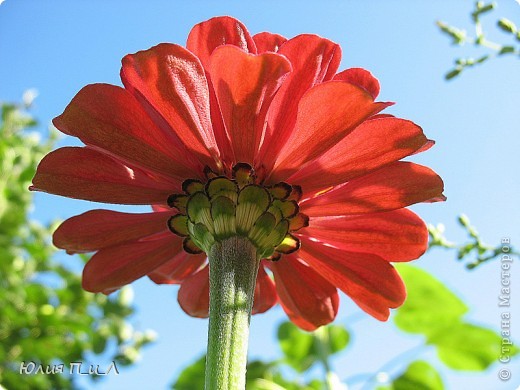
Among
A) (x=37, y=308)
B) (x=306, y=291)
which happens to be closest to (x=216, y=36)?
(x=306, y=291)

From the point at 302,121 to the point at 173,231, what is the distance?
0.90 ft

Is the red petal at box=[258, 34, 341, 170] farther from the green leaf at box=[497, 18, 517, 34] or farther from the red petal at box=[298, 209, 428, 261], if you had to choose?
the green leaf at box=[497, 18, 517, 34]

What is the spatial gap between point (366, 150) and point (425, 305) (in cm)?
93

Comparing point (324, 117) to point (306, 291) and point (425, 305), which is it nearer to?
point (306, 291)

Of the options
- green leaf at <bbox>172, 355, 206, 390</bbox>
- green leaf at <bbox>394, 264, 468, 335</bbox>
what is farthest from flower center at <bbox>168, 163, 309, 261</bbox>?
green leaf at <bbox>172, 355, 206, 390</bbox>

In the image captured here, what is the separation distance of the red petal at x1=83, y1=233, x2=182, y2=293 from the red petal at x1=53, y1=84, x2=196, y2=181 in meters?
0.18

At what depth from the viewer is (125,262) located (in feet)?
3.05

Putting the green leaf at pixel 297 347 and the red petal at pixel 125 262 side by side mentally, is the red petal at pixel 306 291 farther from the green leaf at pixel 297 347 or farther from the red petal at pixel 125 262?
the green leaf at pixel 297 347

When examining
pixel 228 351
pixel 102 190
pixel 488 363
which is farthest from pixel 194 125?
pixel 488 363

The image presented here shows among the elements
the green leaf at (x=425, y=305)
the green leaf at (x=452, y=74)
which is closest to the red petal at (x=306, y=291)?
the green leaf at (x=452, y=74)

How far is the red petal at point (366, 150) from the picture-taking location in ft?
2.45

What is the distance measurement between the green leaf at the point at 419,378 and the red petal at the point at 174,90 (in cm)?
103

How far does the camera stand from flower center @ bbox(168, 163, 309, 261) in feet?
2.54

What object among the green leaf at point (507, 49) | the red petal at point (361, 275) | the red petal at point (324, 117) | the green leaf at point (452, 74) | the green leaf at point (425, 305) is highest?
the green leaf at point (452, 74)
